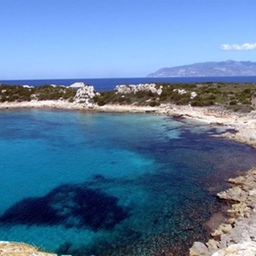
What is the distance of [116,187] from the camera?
26.5m

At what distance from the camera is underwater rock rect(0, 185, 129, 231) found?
20312mm

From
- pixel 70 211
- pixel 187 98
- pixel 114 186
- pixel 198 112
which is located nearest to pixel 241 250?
pixel 70 211

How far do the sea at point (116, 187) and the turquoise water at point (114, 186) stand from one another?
0.08 meters

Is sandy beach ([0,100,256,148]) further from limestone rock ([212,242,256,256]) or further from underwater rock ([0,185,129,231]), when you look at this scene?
limestone rock ([212,242,256,256])

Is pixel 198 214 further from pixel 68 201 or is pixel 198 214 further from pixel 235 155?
pixel 235 155

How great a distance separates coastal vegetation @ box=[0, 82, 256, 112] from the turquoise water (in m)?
19.6

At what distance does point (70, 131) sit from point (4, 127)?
1496 centimetres

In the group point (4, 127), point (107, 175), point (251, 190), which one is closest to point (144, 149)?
point (107, 175)

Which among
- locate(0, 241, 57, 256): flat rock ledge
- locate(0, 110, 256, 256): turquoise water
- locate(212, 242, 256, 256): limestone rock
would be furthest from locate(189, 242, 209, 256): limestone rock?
locate(0, 241, 57, 256): flat rock ledge

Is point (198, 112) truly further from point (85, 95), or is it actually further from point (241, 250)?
point (241, 250)

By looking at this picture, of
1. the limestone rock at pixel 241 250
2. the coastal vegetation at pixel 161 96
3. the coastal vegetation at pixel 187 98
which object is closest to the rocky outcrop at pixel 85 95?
the coastal vegetation at pixel 161 96

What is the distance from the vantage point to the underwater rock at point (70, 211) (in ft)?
66.6

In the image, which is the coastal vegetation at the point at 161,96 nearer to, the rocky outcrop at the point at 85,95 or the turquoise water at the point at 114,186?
the rocky outcrop at the point at 85,95

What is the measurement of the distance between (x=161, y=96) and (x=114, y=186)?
190ft
